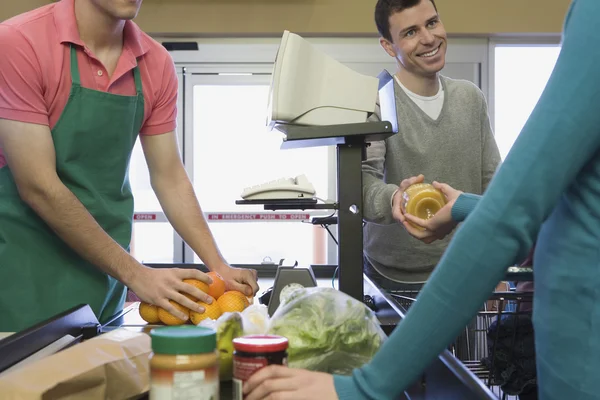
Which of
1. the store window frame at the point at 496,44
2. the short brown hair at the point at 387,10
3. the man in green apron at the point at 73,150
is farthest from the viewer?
the store window frame at the point at 496,44

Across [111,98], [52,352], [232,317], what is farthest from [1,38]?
[232,317]

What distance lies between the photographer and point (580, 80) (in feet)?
2.23

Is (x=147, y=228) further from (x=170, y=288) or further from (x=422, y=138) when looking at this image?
(x=170, y=288)

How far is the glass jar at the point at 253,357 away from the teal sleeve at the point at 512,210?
3.5 inches

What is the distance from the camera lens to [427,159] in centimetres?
216

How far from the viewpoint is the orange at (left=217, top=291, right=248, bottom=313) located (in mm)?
1324

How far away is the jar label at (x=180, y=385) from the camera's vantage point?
71 cm

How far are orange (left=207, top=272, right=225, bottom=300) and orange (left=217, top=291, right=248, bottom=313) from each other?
0.02 metres

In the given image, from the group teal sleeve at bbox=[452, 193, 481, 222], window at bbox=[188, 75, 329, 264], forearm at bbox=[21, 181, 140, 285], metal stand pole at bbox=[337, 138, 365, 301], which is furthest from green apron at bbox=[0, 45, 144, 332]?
window at bbox=[188, 75, 329, 264]

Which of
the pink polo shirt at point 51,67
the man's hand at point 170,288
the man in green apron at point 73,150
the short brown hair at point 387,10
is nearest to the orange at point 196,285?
the man's hand at point 170,288

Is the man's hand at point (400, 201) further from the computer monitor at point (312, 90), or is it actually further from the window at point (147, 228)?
the window at point (147, 228)

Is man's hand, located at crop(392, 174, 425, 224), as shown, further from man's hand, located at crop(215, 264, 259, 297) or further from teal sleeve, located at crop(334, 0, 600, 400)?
teal sleeve, located at crop(334, 0, 600, 400)

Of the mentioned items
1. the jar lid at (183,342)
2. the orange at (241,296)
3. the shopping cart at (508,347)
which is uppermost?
the jar lid at (183,342)

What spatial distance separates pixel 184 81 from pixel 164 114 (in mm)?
2609
